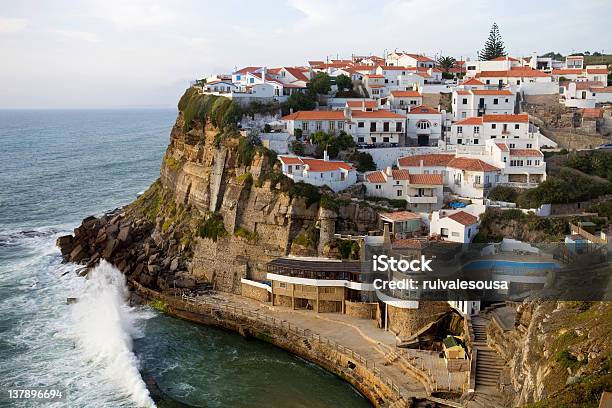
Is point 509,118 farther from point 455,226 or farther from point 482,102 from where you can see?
point 455,226

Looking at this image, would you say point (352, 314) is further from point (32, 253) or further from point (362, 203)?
point (32, 253)

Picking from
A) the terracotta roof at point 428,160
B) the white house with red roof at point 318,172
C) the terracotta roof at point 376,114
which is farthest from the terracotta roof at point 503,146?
the white house with red roof at point 318,172

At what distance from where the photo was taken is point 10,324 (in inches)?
1366

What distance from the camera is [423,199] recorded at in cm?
3991

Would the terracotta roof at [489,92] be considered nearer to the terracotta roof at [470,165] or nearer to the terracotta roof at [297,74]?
the terracotta roof at [470,165]

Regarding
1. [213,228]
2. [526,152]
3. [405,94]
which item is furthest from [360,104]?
[213,228]

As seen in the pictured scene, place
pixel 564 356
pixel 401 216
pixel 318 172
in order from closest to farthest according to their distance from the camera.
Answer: pixel 564 356 < pixel 401 216 < pixel 318 172

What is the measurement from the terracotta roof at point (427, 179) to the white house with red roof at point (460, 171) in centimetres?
141

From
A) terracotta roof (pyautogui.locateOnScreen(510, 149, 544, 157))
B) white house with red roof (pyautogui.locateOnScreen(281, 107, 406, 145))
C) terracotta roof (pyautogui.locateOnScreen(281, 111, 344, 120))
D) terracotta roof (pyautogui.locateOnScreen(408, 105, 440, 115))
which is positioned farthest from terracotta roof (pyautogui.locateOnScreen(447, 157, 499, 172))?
terracotta roof (pyautogui.locateOnScreen(281, 111, 344, 120))

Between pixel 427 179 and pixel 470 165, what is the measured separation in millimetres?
2800

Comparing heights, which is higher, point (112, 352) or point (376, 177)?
point (376, 177)

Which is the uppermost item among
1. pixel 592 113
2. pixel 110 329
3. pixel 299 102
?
pixel 299 102

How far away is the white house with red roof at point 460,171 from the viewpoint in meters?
40.2

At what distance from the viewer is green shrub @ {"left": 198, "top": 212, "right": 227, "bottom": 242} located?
41438mm
